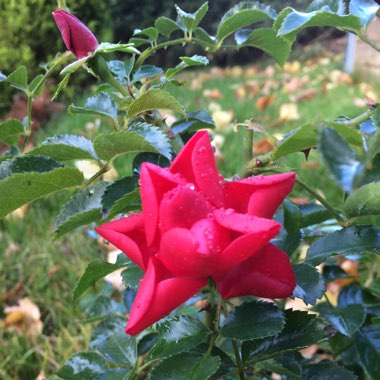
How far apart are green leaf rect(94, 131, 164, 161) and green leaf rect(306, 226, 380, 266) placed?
8.7 inches

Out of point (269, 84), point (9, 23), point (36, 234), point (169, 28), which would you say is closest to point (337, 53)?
point (269, 84)

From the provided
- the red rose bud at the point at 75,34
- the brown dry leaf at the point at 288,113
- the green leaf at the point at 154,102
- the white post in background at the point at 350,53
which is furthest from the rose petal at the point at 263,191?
the white post in background at the point at 350,53

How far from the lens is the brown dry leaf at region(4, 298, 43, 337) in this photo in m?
1.44

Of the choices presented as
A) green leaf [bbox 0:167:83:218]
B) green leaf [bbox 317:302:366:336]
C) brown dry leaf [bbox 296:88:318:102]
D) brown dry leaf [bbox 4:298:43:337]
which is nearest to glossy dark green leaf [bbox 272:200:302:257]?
green leaf [bbox 317:302:366:336]

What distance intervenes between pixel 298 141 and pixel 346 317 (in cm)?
37

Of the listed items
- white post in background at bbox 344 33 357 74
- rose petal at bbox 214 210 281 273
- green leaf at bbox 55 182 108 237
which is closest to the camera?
rose petal at bbox 214 210 281 273

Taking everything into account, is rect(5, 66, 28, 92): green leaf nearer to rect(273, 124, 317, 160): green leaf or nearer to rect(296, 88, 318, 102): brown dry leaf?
rect(273, 124, 317, 160): green leaf

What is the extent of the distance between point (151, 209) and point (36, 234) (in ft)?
5.35

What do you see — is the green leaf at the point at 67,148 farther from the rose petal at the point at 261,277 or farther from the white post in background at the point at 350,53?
the white post in background at the point at 350,53

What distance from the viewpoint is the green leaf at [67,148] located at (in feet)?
1.90

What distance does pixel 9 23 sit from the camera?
395 centimetres

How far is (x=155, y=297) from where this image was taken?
1.48 feet

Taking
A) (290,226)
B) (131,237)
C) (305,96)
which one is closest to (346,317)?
(290,226)

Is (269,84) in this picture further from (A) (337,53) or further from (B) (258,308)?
(B) (258,308)
